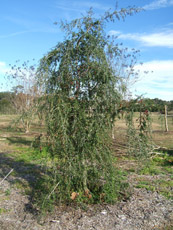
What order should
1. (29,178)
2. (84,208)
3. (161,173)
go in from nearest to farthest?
(84,208), (29,178), (161,173)

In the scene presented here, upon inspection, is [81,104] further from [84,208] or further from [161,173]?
[161,173]

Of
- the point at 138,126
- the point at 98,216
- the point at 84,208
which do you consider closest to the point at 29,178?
the point at 84,208

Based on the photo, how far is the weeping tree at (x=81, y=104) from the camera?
12.8 ft

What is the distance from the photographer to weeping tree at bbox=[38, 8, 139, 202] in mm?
3896

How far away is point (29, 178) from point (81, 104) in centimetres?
270

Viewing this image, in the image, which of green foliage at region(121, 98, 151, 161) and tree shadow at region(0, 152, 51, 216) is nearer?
green foliage at region(121, 98, 151, 161)

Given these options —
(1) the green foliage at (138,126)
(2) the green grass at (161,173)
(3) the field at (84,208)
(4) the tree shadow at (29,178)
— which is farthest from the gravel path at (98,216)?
(1) the green foliage at (138,126)

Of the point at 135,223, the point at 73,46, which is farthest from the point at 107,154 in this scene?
the point at 73,46

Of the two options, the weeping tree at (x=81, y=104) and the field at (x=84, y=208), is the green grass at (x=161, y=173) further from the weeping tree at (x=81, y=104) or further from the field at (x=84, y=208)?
the weeping tree at (x=81, y=104)

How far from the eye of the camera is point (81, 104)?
13.3 ft

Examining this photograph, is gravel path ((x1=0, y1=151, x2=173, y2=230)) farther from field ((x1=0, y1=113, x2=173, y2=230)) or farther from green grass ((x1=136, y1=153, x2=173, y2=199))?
green grass ((x1=136, y1=153, x2=173, y2=199))

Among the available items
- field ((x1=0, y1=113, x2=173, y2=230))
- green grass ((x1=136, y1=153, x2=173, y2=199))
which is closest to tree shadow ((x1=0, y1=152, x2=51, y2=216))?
field ((x1=0, y1=113, x2=173, y2=230))

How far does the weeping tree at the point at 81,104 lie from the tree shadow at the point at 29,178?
47 centimetres

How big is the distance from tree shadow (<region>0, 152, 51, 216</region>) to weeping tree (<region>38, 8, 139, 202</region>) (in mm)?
466
